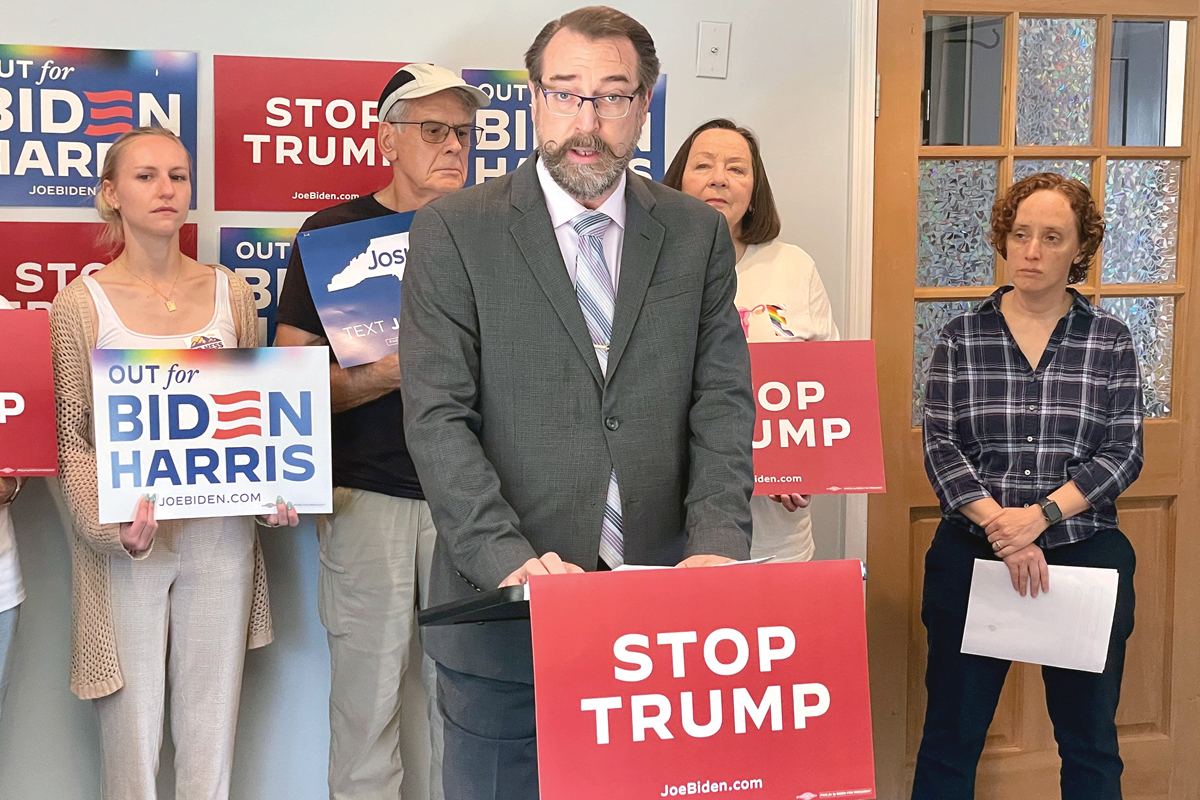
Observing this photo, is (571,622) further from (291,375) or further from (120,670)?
(120,670)

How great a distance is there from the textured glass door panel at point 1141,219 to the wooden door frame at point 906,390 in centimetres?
4

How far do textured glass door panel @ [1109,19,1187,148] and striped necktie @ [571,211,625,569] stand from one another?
7.20ft

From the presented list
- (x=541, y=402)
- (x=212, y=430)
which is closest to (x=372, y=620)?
(x=212, y=430)

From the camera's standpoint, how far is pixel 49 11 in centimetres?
270

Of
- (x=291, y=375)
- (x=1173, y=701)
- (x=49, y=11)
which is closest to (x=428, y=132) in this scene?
(x=291, y=375)

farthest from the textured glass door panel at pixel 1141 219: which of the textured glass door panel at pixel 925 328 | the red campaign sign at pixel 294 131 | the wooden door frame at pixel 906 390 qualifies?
the red campaign sign at pixel 294 131

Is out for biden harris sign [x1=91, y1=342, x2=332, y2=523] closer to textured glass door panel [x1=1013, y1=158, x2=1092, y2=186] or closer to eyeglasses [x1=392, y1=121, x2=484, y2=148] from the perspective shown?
eyeglasses [x1=392, y1=121, x2=484, y2=148]

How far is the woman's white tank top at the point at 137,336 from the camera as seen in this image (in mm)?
2352

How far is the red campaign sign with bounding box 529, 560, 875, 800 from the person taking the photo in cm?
125

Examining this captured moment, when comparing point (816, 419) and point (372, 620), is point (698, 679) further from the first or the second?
point (372, 620)

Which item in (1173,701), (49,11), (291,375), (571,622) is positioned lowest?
(1173,701)

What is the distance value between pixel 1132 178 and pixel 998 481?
48.9 inches

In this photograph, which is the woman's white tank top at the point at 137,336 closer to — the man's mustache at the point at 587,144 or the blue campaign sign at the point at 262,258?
the blue campaign sign at the point at 262,258

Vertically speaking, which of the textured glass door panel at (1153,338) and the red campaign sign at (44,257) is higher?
the red campaign sign at (44,257)
